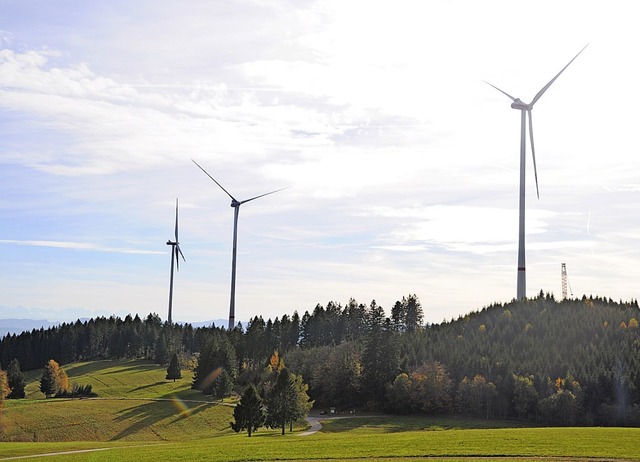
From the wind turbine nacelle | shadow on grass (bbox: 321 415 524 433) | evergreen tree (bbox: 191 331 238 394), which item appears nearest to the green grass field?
shadow on grass (bbox: 321 415 524 433)

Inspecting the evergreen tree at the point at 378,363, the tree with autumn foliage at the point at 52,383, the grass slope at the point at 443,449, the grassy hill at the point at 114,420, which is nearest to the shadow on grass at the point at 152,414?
the grassy hill at the point at 114,420

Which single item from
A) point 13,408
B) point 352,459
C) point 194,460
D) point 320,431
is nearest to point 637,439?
point 352,459

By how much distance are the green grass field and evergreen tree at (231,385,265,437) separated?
238 cm

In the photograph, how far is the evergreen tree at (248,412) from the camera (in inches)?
4001

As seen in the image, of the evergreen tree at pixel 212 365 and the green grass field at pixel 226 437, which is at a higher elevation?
the evergreen tree at pixel 212 365

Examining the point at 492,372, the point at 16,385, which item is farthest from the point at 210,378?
the point at 492,372

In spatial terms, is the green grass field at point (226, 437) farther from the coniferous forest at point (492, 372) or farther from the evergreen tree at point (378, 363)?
the evergreen tree at point (378, 363)

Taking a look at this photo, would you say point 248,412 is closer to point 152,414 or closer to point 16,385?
point 152,414

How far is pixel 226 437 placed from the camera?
93062 mm

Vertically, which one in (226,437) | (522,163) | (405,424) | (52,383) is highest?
(522,163)

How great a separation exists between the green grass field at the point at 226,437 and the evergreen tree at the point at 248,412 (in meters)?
2.38

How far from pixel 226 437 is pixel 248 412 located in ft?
29.0

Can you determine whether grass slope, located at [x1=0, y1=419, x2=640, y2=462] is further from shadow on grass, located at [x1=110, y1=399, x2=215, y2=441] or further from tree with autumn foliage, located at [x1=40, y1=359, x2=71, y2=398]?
tree with autumn foliage, located at [x1=40, y1=359, x2=71, y2=398]

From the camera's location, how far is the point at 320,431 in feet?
383
